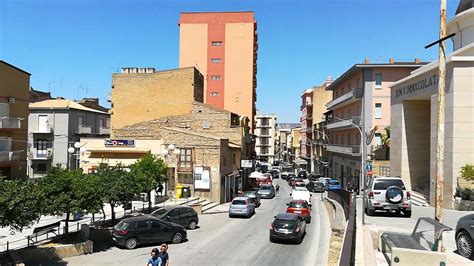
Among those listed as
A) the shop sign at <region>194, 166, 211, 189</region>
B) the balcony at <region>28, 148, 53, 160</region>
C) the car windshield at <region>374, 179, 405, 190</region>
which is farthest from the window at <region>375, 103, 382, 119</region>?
the balcony at <region>28, 148, 53, 160</region>

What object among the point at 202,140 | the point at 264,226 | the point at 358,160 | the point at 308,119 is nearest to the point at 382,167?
the point at 358,160

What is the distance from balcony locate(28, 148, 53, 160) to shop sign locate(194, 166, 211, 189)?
22.9 m

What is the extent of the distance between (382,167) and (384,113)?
7545mm

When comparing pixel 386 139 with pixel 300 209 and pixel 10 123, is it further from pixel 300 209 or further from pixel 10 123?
pixel 10 123

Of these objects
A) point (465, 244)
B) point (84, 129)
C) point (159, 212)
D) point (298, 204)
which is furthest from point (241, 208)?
point (84, 129)

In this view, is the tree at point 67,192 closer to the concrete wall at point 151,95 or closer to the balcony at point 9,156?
the balcony at point 9,156

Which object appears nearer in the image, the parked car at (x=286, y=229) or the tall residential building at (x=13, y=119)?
the parked car at (x=286, y=229)

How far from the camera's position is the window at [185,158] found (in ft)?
131

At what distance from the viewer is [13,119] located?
1532 inches

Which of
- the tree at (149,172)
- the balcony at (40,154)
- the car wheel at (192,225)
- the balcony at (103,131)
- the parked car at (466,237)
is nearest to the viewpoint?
the parked car at (466,237)

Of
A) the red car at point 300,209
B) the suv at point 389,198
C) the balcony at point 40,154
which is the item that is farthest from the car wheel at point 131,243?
the balcony at point 40,154

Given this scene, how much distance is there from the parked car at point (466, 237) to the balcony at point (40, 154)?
1947 inches

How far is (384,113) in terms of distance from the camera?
50.2 metres

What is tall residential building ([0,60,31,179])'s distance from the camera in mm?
38125
